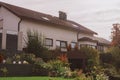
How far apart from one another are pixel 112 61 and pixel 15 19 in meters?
13.6

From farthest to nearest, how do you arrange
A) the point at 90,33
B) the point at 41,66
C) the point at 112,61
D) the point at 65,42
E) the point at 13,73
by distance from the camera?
the point at 90,33 < the point at 65,42 < the point at 112,61 < the point at 41,66 < the point at 13,73

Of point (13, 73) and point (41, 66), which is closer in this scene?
point (13, 73)

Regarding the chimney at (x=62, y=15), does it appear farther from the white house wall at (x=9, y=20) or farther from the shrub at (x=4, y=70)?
the shrub at (x=4, y=70)

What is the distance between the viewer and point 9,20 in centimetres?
3503

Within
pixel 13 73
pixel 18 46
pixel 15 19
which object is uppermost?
pixel 15 19

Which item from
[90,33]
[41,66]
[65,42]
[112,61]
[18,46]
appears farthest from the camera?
[90,33]

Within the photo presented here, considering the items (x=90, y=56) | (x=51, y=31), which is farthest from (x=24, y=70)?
(x=51, y=31)

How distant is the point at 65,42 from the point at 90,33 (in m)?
7.39

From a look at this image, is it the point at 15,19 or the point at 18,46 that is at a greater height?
the point at 15,19

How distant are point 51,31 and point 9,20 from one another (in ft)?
19.5

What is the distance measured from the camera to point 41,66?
22562 mm

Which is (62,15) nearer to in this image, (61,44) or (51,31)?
(61,44)

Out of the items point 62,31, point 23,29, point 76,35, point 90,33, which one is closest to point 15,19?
point 23,29

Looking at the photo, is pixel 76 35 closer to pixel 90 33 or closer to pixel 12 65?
pixel 90 33
